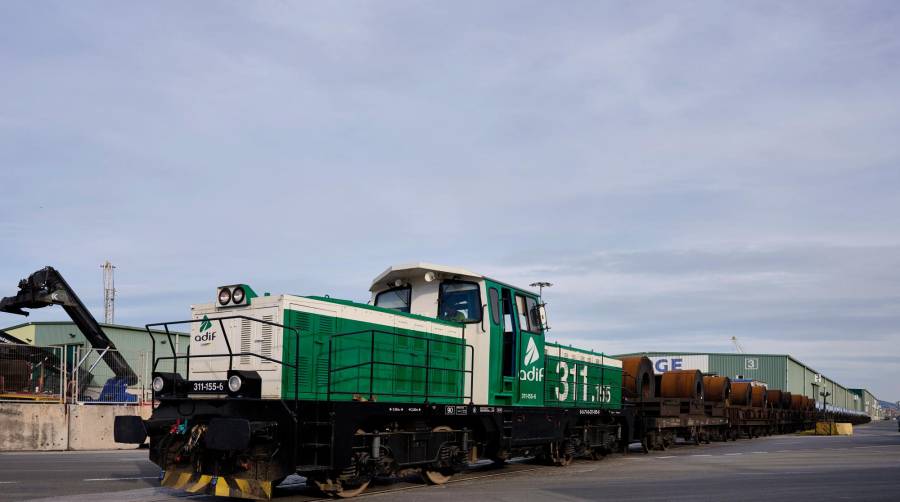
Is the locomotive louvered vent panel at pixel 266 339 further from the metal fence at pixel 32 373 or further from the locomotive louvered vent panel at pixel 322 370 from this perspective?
the metal fence at pixel 32 373

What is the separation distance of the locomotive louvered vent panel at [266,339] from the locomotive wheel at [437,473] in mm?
3263

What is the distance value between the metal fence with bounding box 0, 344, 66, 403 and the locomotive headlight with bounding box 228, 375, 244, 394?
15.9 meters

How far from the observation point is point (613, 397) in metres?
19.9

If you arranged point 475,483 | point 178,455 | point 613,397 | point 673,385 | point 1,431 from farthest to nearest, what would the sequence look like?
point 673,385 < point 1,431 < point 613,397 < point 475,483 < point 178,455

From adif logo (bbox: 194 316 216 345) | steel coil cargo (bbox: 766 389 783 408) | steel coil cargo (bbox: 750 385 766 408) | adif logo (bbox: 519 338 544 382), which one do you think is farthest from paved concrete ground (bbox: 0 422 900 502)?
steel coil cargo (bbox: 766 389 783 408)

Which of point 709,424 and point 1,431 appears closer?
point 1,431

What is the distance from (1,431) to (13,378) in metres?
2.07

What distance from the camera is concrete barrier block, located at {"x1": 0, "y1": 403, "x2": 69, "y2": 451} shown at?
72.3ft

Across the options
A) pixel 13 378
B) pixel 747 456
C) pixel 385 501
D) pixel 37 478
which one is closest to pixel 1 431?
pixel 13 378

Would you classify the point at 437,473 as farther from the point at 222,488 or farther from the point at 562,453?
the point at 562,453

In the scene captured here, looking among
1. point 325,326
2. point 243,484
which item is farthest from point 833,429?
point 243,484

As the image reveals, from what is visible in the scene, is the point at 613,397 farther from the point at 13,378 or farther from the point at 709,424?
the point at 13,378

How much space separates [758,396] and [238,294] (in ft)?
100

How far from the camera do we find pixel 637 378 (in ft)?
76.8
